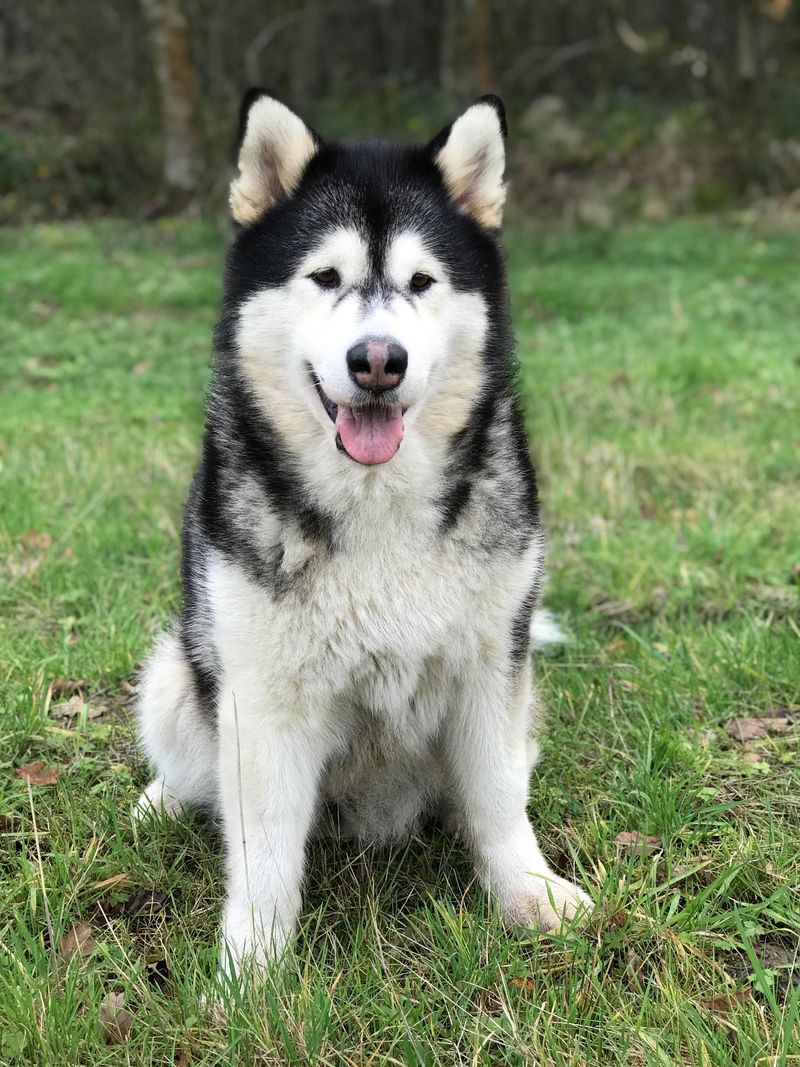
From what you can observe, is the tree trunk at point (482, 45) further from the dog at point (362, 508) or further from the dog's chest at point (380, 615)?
the dog's chest at point (380, 615)

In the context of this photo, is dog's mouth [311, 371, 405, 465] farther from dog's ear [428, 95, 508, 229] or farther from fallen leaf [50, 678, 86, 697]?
fallen leaf [50, 678, 86, 697]

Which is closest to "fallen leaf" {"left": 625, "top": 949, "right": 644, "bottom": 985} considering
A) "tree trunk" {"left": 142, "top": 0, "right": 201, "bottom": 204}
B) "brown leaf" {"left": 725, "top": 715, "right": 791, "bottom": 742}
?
"brown leaf" {"left": 725, "top": 715, "right": 791, "bottom": 742}

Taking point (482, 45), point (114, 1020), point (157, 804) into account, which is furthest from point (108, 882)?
point (482, 45)

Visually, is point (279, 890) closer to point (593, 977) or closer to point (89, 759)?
point (593, 977)

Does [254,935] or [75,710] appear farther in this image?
[75,710]

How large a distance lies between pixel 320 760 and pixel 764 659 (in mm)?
1683

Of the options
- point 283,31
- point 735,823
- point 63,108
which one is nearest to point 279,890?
point 735,823

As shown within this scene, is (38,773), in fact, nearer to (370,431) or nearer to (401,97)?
(370,431)

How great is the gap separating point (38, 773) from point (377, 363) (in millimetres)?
1668

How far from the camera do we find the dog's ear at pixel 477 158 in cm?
244

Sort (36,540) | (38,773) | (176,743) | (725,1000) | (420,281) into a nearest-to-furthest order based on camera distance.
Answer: (725,1000)
(420,281)
(176,743)
(38,773)
(36,540)

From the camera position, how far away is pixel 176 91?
13.6m

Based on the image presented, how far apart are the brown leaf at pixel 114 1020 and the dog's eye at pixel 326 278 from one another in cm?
166

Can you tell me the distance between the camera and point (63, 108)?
60.3 feet
